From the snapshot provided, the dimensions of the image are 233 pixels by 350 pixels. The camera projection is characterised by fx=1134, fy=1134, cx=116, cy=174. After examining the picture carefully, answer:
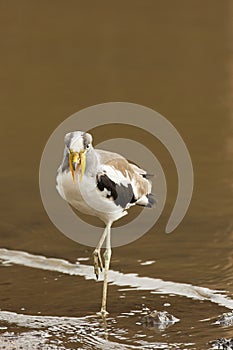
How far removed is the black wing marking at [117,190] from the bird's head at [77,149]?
17cm

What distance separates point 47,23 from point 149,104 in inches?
202

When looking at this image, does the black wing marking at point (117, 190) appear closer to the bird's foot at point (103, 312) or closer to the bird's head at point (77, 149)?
the bird's head at point (77, 149)

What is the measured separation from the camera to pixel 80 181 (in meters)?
5.72

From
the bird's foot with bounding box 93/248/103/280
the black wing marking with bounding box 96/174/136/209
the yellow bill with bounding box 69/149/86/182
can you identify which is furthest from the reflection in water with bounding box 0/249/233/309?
the yellow bill with bounding box 69/149/86/182

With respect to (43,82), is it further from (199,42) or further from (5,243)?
(5,243)

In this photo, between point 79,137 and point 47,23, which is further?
point 47,23

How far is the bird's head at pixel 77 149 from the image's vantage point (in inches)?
222

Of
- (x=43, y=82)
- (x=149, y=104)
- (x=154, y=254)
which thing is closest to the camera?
(x=154, y=254)

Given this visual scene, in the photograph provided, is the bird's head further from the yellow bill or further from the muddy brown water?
the muddy brown water

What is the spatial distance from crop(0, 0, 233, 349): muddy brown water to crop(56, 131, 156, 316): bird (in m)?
0.38

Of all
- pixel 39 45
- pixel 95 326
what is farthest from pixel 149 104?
pixel 95 326

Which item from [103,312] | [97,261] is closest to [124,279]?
[97,261]

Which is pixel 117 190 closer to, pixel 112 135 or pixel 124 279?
pixel 124 279

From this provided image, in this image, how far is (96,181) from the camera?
5.79 metres
